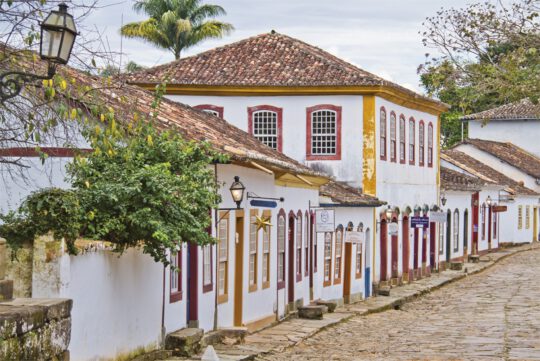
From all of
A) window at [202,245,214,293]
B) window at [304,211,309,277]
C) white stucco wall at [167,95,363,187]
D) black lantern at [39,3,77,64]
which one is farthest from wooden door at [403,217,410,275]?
black lantern at [39,3,77,64]

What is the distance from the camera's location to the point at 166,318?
1703cm

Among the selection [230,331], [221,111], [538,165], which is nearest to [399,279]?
[221,111]

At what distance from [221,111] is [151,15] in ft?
73.3

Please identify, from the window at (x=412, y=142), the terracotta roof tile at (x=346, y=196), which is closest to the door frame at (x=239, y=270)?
the terracotta roof tile at (x=346, y=196)

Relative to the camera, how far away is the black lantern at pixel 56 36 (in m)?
11.0

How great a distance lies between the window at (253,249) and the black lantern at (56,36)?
36.8ft

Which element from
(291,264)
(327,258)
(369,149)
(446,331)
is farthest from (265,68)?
(446,331)

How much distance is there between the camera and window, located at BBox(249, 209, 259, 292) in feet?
73.1

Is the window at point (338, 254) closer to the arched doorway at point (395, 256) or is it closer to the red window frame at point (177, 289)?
the arched doorway at point (395, 256)

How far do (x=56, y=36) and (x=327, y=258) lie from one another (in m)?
19.4

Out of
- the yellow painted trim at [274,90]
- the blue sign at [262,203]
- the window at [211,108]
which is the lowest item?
the blue sign at [262,203]

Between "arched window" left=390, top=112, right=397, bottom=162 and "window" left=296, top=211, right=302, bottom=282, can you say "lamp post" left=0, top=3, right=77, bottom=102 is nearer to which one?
"window" left=296, top=211, right=302, bottom=282

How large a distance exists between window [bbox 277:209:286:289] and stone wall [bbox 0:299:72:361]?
12624 millimetres

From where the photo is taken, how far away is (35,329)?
1112 cm
